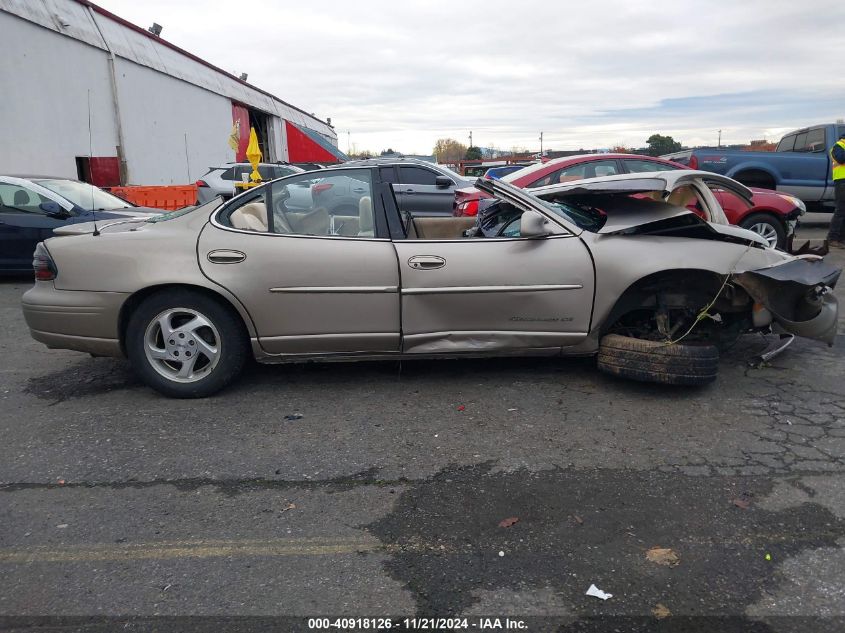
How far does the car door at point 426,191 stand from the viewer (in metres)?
11.4

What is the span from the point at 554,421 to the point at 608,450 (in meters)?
0.46

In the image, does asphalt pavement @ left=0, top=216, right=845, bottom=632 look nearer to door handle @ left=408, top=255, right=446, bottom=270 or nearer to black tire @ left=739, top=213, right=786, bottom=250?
door handle @ left=408, top=255, right=446, bottom=270

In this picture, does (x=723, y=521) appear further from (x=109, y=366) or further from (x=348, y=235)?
(x=109, y=366)

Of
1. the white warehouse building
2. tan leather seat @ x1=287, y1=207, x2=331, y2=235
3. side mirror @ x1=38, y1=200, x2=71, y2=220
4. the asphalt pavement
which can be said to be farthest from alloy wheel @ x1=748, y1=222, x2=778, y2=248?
the white warehouse building

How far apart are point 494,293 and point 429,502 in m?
1.69

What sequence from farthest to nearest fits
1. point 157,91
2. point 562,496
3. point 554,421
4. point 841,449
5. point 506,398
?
point 157,91 → point 506,398 → point 554,421 → point 841,449 → point 562,496

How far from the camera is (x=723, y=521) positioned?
9.65 feet

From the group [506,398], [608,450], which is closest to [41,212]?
[506,398]

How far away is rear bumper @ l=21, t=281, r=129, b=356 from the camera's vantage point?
434 centimetres

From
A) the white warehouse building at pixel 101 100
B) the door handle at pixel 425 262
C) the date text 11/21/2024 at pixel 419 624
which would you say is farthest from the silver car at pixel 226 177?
the date text 11/21/2024 at pixel 419 624

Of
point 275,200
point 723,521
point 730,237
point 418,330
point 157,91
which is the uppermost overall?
point 157,91

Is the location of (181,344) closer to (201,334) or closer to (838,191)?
(201,334)

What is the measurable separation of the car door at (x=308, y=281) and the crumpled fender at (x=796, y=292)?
7.96ft

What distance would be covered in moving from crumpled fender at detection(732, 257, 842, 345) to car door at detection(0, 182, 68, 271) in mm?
8680
